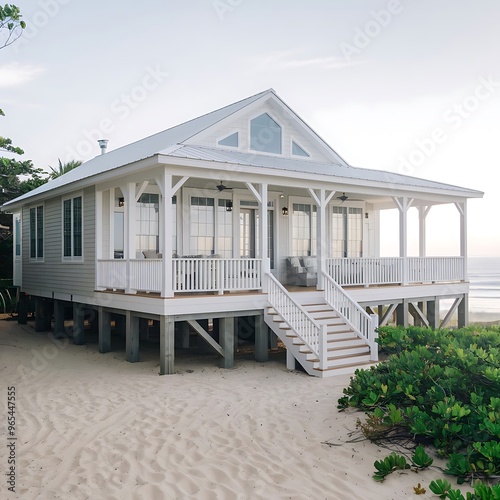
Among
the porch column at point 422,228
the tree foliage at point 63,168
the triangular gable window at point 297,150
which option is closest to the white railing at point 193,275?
the triangular gable window at point 297,150

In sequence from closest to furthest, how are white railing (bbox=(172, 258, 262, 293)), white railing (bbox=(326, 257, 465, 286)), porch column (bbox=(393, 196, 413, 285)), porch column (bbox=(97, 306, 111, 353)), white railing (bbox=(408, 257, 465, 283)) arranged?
white railing (bbox=(172, 258, 262, 293)) → porch column (bbox=(97, 306, 111, 353)) → white railing (bbox=(326, 257, 465, 286)) → porch column (bbox=(393, 196, 413, 285)) → white railing (bbox=(408, 257, 465, 283))

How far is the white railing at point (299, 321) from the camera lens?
10148 mm

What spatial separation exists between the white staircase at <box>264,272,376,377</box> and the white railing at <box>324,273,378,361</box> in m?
0.05

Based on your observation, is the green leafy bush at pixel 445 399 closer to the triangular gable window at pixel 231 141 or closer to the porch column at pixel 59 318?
the triangular gable window at pixel 231 141

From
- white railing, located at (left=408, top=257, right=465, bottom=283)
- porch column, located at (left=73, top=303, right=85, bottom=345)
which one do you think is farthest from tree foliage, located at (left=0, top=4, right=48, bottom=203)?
white railing, located at (left=408, top=257, right=465, bottom=283)

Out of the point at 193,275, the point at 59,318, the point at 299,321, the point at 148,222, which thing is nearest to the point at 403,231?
the point at 299,321

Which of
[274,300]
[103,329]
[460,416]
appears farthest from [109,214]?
[460,416]

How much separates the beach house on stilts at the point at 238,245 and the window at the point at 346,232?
1.9 inches

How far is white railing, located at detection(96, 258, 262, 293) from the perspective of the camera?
424 inches

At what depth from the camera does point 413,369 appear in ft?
22.6

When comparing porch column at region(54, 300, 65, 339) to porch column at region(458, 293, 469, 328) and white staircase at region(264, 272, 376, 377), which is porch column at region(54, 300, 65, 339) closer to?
white staircase at region(264, 272, 376, 377)

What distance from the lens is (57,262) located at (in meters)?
15.9

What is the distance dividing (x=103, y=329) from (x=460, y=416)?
973 centimetres

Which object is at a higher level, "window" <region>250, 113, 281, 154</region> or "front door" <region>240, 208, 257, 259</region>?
"window" <region>250, 113, 281, 154</region>
